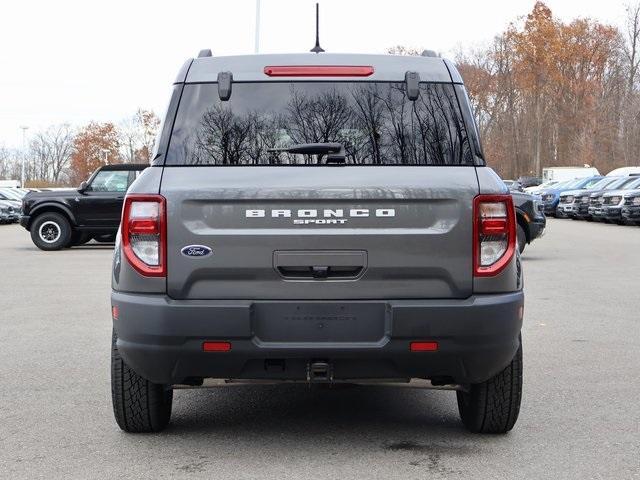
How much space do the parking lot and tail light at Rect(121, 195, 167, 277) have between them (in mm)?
976

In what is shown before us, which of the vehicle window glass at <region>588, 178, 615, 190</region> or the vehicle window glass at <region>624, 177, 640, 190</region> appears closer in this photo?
the vehicle window glass at <region>624, 177, 640, 190</region>

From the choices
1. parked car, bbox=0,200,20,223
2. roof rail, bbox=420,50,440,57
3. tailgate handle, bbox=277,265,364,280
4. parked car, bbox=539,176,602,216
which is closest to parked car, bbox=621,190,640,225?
parked car, bbox=539,176,602,216

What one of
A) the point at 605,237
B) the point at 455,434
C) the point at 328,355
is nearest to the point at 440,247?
the point at 328,355

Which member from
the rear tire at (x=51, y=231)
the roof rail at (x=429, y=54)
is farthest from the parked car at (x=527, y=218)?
the roof rail at (x=429, y=54)

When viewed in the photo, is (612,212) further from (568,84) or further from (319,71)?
(568,84)

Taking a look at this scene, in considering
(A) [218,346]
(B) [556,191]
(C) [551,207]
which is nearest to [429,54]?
(A) [218,346]

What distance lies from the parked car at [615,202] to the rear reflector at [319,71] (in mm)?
27988

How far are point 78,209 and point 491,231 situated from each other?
17.5m

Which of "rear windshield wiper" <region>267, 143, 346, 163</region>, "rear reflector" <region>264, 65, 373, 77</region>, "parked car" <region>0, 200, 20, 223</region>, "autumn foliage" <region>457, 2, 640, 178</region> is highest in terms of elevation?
"autumn foliage" <region>457, 2, 640, 178</region>

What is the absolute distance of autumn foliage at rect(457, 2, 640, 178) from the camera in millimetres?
67062

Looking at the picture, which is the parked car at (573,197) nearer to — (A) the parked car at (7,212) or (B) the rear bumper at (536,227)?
(B) the rear bumper at (536,227)

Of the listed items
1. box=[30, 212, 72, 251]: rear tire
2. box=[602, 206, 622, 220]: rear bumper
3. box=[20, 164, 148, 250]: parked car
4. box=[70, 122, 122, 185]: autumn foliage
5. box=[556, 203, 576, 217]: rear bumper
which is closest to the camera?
box=[20, 164, 148, 250]: parked car

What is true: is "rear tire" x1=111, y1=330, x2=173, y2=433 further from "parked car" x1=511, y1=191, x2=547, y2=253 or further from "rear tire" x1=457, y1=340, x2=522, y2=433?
"parked car" x1=511, y1=191, x2=547, y2=253

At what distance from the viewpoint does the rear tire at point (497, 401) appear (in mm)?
4832
